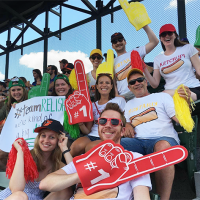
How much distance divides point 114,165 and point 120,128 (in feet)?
1.22

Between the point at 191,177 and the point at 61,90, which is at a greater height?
the point at 61,90

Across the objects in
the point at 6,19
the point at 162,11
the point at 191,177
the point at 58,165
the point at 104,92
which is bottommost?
the point at 191,177

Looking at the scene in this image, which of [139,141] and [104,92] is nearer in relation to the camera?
[139,141]

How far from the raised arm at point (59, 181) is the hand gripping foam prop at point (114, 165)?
0.06m

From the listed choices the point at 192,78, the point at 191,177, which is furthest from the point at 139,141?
the point at 192,78

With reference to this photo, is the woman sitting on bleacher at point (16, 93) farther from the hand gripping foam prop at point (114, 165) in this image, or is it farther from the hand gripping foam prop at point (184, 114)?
the hand gripping foam prop at point (184, 114)

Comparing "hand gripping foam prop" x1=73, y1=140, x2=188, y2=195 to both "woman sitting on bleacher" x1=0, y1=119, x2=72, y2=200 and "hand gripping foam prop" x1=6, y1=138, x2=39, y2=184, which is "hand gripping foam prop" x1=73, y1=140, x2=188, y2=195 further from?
"hand gripping foam prop" x1=6, y1=138, x2=39, y2=184

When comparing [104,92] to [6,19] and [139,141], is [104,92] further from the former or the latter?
[6,19]

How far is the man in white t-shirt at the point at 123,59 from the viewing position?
2732 millimetres

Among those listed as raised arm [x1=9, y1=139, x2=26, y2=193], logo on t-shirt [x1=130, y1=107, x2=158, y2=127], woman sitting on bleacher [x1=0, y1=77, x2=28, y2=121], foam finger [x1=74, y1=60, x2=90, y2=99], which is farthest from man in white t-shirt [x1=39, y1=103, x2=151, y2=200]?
woman sitting on bleacher [x1=0, y1=77, x2=28, y2=121]

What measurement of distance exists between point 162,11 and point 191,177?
3729 millimetres

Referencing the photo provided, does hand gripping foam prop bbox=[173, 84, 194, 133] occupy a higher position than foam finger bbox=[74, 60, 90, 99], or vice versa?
foam finger bbox=[74, 60, 90, 99]

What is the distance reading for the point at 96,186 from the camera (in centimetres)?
134

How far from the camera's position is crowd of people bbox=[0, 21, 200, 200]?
1.45 meters
